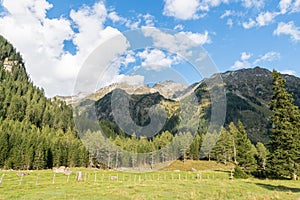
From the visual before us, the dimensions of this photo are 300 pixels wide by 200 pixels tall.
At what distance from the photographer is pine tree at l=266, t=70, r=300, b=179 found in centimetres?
3476

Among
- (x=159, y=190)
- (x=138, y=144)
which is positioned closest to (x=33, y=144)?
(x=138, y=144)

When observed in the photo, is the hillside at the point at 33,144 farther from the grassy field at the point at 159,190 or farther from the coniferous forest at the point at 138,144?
the grassy field at the point at 159,190

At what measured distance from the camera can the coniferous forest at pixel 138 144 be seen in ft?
120

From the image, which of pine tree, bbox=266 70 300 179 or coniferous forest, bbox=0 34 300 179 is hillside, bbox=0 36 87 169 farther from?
pine tree, bbox=266 70 300 179

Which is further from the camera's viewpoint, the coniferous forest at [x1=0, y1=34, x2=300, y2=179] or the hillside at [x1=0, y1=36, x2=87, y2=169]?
the hillside at [x1=0, y1=36, x2=87, y2=169]

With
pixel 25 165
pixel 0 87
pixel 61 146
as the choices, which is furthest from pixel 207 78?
pixel 0 87

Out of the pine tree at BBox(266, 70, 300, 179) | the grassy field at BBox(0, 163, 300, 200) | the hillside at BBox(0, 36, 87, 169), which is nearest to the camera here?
the grassy field at BBox(0, 163, 300, 200)

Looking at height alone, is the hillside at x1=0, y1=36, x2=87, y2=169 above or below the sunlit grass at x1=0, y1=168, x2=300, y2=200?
above

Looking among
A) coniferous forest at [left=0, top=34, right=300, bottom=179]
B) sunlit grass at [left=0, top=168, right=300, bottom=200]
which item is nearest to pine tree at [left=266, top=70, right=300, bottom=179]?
coniferous forest at [left=0, top=34, right=300, bottom=179]

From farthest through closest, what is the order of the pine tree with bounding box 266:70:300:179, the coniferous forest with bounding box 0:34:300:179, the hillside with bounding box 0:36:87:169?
1. the hillside with bounding box 0:36:87:169
2. the coniferous forest with bounding box 0:34:300:179
3. the pine tree with bounding box 266:70:300:179

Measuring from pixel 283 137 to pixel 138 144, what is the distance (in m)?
38.8

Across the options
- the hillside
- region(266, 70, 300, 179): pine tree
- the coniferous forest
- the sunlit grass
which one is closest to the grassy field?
the sunlit grass

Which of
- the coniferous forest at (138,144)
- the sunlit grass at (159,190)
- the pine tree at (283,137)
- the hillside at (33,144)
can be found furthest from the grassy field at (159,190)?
the hillside at (33,144)

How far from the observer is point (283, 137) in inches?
1410
